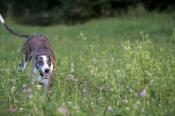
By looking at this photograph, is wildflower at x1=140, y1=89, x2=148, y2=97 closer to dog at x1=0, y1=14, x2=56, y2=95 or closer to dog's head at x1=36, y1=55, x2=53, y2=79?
dog at x1=0, y1=14, x2=56, y2=95

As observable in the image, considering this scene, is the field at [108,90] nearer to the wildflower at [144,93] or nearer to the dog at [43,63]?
the wildflower at [144,93]

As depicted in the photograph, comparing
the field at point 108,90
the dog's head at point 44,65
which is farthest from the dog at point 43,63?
the field at point 108,90

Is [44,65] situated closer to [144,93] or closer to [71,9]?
[144,93]

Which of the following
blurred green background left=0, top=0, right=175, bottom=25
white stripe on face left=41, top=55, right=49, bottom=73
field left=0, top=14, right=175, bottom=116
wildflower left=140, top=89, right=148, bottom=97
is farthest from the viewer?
blurred green background left=0, top=0, right=175, bottom=25

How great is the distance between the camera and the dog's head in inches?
326

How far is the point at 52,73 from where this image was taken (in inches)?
336

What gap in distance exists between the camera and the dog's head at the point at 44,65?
8.29 meters

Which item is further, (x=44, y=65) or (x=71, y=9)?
(x=71, y=9)

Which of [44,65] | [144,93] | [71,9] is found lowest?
[144,93]

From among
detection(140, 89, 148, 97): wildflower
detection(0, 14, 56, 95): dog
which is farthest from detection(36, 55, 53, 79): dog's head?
detection(140, 89, 148, 97): wildflower

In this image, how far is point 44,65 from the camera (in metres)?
8.30

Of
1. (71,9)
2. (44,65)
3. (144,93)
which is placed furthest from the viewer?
(71,9)

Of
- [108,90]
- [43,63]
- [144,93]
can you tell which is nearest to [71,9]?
[43,63]

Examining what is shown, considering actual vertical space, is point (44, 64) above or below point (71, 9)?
below
